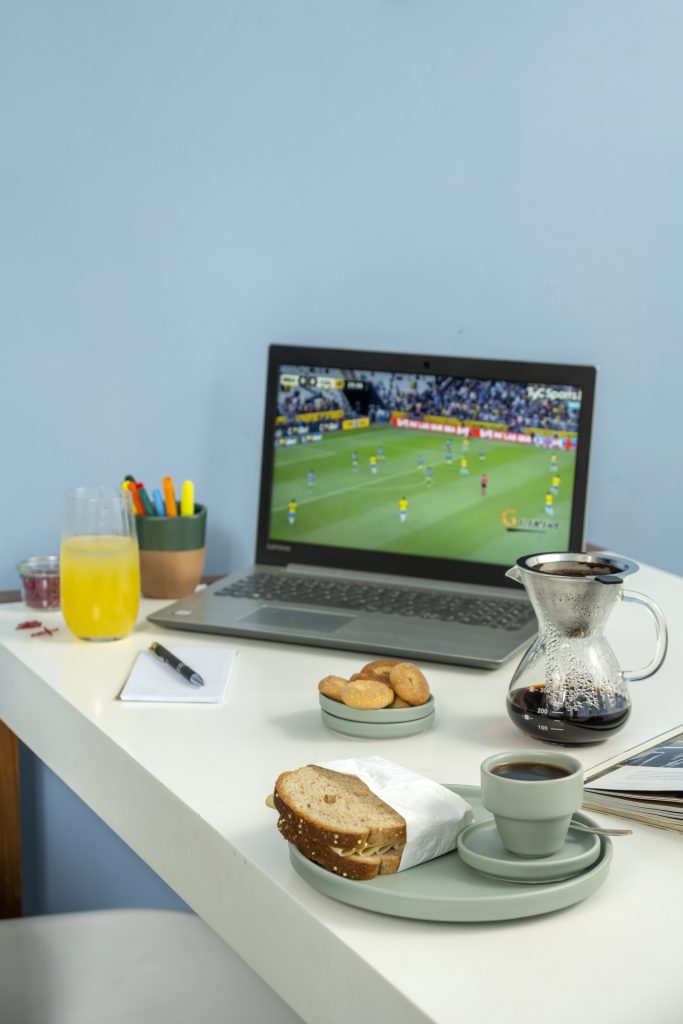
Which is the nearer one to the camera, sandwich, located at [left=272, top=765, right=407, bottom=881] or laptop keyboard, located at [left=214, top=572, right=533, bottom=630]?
sandwich, located at [left=272, top=765, right=407, bottom=881]

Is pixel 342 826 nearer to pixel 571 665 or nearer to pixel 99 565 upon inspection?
pixel 571 665

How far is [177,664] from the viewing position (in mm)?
1110

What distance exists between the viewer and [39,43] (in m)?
1.46

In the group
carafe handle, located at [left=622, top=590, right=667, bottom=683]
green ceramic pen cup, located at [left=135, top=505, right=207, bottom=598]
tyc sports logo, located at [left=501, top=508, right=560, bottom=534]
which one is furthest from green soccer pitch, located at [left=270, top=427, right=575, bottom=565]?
carafe handle, located at [left=622, top=590, right=667, bottom=683]

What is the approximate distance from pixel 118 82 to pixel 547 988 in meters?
1.30

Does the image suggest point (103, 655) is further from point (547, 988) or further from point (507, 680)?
point (547, 988)

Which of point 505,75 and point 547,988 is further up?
point 505,75

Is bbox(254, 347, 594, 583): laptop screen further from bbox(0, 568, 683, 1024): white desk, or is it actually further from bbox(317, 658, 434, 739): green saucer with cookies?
bbox(317, 658, 434, 739): green saucer with cookies

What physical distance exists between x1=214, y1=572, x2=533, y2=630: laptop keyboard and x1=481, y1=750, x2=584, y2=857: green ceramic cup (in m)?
0.56

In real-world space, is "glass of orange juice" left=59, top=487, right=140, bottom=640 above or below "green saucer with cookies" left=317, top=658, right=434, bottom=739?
above

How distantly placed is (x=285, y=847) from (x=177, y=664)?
1.22ft

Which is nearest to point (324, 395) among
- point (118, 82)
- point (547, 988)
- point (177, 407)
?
point (177, 407)

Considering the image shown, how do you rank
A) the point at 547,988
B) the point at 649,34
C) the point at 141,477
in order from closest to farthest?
1. the point at 547,988
2. the point at 141,477
3. the point at 649,34

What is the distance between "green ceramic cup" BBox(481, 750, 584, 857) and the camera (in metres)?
0.68
